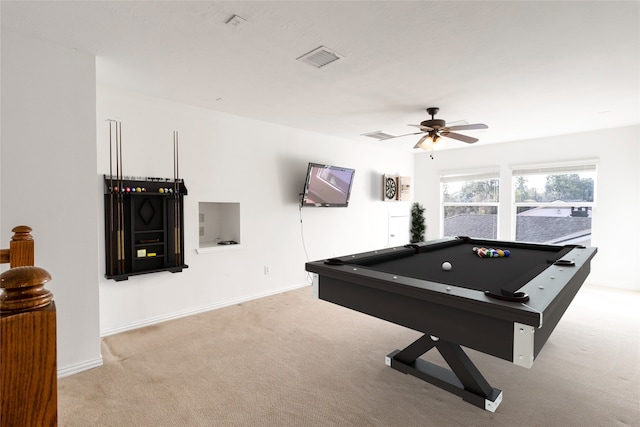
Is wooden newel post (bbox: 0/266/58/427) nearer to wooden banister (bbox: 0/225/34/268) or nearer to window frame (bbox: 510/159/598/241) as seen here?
wooden banister (bbox: 0/225/34/268)

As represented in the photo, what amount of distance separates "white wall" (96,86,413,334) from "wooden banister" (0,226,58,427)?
3.08m

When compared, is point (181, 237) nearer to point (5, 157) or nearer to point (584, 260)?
point (5, 157)

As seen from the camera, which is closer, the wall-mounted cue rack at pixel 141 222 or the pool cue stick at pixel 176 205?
the wall-mounted cue rack at pixel 141 222

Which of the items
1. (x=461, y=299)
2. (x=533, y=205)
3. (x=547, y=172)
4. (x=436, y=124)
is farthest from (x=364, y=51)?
(x=533, y=205)

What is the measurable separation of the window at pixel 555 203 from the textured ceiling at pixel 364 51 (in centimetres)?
157

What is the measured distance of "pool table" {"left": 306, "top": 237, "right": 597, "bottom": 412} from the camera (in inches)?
56.1

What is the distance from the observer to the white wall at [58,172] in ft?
7.47

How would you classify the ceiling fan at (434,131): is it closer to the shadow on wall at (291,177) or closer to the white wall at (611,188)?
the shadow on wall at (291,177)

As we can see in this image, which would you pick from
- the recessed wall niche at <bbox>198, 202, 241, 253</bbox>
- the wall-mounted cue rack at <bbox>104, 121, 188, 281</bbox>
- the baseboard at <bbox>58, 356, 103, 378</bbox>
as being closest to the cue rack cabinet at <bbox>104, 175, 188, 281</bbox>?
the wall-mounted cue rack at <bbox>104, 121, 188, 281</bbox>

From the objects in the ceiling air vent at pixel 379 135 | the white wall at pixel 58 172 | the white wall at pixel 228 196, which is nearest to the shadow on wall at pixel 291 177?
the white wall at pixel 228 196

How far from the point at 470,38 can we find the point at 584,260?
1.88 m

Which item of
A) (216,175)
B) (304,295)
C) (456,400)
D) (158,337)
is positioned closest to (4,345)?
(456,400)

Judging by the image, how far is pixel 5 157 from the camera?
2252 millimetres

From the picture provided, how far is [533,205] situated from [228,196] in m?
5.10
